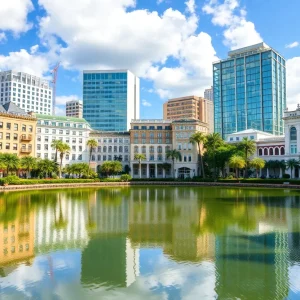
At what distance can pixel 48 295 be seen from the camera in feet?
43.5

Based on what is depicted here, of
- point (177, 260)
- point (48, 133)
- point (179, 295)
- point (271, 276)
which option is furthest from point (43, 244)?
point (48, 133)

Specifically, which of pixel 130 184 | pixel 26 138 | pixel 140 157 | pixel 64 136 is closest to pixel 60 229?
pixel 130 184

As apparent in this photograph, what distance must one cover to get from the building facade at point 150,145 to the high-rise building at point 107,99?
58.7 m

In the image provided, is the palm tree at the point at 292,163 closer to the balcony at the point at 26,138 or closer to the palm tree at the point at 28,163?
the palm tree at the point at 28,163

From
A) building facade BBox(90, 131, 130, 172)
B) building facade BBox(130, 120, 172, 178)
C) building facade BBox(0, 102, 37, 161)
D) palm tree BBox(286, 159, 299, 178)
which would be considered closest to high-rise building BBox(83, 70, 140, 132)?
building facade BBox(90, 131, 130, 172)

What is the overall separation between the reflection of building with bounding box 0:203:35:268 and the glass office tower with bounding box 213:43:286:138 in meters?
131

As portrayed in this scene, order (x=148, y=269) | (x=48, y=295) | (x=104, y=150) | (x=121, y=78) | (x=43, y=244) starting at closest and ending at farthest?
(x=48, y=295)
(x=148, y=269)
(x=43, y=244)
(x=104, y=150)
(x=121, y=78)

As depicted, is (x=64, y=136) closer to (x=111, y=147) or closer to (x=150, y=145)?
(x=111, y=147)

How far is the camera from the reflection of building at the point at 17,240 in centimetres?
1827

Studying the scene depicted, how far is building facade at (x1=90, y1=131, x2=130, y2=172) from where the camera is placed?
115812 millimetres

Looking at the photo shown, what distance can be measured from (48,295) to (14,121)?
88.6 metres

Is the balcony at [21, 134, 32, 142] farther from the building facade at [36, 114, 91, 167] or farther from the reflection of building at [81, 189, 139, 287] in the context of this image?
the reflection of building at [81, 189, 139, 287]

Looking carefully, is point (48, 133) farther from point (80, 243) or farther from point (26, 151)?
point (80, 243)

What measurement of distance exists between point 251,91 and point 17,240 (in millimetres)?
142425
